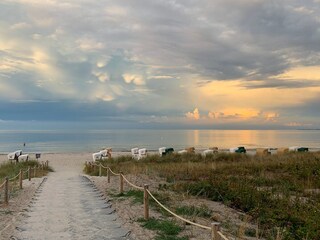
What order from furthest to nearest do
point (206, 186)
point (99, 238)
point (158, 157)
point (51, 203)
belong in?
point (158, 157), point (206, 186), point (51, 203), point (99, 238)

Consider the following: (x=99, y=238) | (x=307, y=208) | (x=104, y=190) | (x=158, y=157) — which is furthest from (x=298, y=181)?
(x=158, y=157)

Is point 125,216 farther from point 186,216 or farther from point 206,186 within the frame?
point 206,186

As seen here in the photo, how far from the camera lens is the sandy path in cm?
848

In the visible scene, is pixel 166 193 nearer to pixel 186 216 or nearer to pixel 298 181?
pixel 186 216

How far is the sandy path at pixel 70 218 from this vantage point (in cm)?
848

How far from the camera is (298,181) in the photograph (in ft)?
55.1

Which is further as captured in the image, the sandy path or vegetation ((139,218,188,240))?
the sandy path

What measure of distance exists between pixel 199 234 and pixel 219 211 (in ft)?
9.66

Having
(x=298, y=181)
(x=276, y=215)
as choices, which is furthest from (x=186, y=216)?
(x=298, y=181)

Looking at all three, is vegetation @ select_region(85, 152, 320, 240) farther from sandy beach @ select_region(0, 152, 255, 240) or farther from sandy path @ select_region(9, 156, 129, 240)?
sandy path @ select_region(9, 156, 129, 240)

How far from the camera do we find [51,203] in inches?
498

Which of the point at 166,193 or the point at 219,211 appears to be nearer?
the point at 219,211

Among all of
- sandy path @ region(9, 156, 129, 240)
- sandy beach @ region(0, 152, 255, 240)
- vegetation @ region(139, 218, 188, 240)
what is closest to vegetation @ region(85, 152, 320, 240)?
sandy beach @ region(0, 152, 255, 240)

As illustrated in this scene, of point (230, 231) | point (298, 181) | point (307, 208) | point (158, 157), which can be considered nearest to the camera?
point (230, 231)
